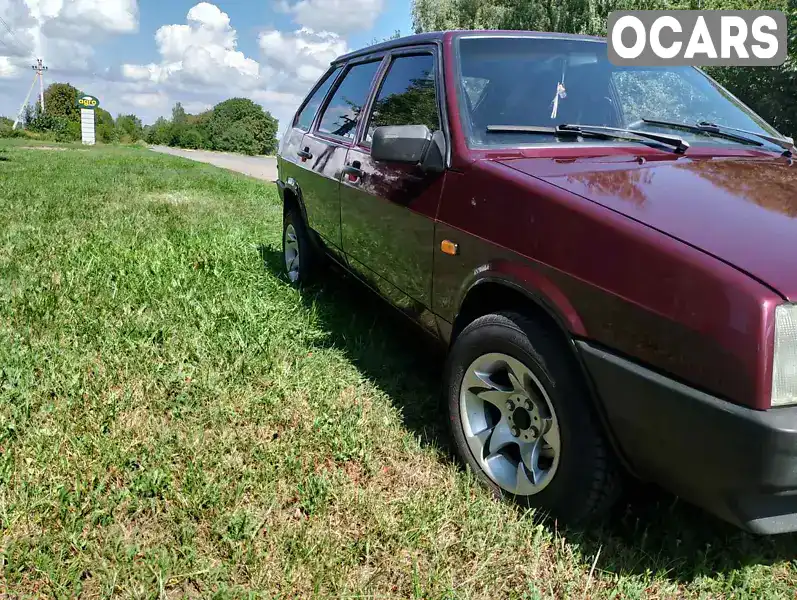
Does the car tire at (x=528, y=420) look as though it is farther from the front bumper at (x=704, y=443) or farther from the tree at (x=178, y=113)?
the tree at (x=178, y=113)

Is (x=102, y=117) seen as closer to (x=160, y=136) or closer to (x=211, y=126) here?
(x=160, y=136)

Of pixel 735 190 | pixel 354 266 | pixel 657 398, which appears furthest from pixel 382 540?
pixel 354 266

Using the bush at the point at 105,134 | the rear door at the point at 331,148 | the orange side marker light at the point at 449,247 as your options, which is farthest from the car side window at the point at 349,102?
the bush at the point at 105,134

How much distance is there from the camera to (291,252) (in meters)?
5.43

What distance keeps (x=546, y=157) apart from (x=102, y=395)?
2415mm

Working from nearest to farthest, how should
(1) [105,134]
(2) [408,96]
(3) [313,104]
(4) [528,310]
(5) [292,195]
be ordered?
(4) [528,310] < (2) [408,96] < (3) [313,104] < (5) [292,195] < (1) [105,134]

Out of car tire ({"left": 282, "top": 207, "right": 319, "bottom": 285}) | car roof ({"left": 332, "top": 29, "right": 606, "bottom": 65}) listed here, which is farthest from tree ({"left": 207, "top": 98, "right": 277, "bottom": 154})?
car roof ({"left": 332, "top": 29, "right": 606, "bottom": 65})

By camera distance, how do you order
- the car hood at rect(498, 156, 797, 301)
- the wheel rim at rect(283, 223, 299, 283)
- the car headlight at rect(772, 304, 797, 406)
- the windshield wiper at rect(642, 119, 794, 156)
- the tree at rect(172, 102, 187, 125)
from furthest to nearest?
the tree at rect(172, 102, 187, 125) → the wheel rim at rect(283, 223, 299, 283) → the windshield wiper at rect(642, 119, 794, 156) → the car hood at rect(498, 156, 797, 301) → the car headlight at rect(772, 304, 797, 406)

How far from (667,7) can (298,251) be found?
65.1 feet

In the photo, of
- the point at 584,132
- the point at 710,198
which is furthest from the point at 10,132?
the point at 710,198

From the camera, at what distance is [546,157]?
255 cm

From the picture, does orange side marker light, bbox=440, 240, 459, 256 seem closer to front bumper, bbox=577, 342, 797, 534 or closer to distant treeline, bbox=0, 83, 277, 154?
front bumper, bbox=577, 342, 797, 534

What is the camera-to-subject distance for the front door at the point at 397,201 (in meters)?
2.88

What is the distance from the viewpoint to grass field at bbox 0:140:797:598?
2.11 metres
